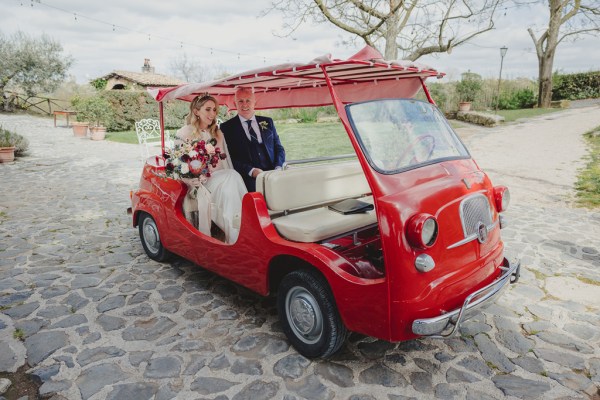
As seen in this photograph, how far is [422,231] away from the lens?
7.61 feet

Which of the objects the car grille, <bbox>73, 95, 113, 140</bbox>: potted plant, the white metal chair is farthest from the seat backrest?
<bbox>73, 95, 113, 140</bbox>: potted plant

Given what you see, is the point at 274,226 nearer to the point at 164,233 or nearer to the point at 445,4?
the point at 164,233

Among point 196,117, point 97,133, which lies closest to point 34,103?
point 97,133

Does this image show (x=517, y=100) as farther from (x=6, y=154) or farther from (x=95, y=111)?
(x=6, y=154)

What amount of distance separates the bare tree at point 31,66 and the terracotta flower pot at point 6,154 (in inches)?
770

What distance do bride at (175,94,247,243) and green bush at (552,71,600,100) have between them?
31.1 metres

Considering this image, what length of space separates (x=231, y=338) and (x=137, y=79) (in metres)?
31.9

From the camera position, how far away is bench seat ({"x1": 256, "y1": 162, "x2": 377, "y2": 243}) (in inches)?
115

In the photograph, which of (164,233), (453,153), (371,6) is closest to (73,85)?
(371,6)

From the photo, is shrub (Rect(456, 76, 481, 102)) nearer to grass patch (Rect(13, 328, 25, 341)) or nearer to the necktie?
the necktie

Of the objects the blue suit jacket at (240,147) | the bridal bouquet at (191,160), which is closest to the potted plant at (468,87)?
the blue suit jacket at (240,147)

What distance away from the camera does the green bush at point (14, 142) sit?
1174 cm

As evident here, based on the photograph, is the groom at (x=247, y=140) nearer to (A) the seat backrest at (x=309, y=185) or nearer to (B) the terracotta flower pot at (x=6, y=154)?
(A) the seat backrest at (x=309, y=185)

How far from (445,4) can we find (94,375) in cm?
1298
